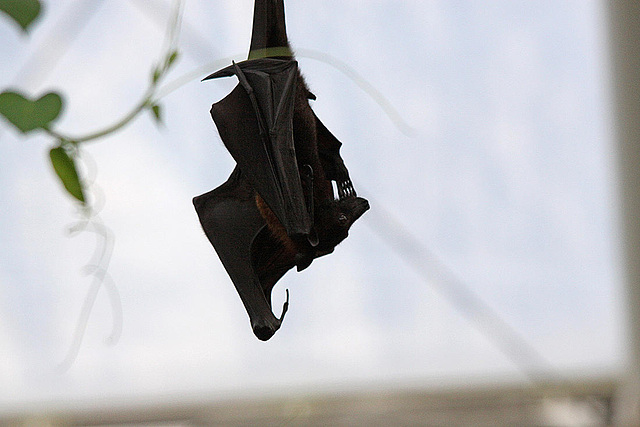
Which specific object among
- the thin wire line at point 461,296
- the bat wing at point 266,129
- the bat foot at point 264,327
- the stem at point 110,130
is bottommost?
the bat foot at point 264,327

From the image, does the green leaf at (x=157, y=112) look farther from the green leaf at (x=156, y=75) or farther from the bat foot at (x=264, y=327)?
the bat foot at (x=264, y=327)

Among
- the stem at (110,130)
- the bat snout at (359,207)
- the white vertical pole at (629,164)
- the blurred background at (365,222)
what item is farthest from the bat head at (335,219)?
the white vertical pole at (629,164)

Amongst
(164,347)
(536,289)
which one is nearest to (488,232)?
(536,289)

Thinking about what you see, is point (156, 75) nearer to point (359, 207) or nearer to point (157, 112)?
point (157, 112)

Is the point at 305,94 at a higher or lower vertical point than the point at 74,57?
lower

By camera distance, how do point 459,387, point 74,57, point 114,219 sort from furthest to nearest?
point 459,387
point 114,219
point 74,57

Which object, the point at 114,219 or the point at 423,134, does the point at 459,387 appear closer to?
the point at 423,134

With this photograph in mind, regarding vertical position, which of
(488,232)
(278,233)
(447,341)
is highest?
(488,232)
